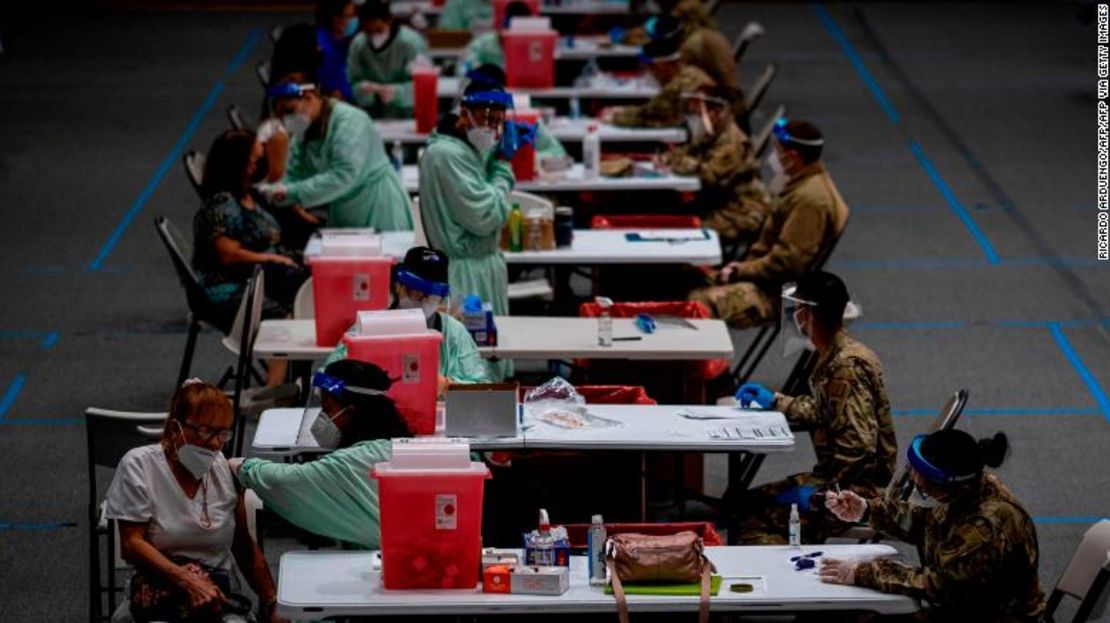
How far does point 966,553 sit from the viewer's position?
230 inches

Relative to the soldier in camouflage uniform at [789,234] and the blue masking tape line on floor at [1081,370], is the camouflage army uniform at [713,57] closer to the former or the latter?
the blue masking tape line on floor at [1081,370]

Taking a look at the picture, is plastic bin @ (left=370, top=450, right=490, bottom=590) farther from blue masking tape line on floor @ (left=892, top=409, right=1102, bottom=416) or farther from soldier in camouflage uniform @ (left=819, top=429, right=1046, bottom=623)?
blue masking tape line on floor @ (left=892, top=409, right=1102, bottom=416)

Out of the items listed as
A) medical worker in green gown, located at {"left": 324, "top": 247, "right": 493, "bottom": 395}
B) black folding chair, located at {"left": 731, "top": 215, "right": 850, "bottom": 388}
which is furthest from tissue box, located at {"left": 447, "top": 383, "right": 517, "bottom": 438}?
black folding chair, located at {"left": 731, "top": 215, "right": 850, "bottom": 388}

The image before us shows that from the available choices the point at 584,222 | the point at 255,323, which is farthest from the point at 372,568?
the point at 584,222

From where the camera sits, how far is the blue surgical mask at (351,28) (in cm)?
1412

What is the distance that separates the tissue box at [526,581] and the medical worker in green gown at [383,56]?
24.0 ft

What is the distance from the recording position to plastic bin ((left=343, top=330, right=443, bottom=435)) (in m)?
7.02

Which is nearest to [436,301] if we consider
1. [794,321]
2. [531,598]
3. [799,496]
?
[794,321]

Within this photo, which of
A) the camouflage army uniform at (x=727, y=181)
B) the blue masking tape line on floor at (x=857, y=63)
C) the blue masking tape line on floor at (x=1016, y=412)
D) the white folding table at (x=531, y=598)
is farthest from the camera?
the blue masking tape line on floor at (x=857, y=63)

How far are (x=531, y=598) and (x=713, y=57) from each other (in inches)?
324

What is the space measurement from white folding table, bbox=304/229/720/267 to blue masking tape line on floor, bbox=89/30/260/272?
316 cm

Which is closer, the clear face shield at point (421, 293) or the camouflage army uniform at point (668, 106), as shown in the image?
the clear face shield at point (421, 293)

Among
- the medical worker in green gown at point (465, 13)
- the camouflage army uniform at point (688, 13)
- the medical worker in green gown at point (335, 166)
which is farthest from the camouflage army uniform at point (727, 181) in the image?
the medical worker in green gown at point (465, 13)

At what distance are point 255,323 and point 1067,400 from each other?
4241 mm
